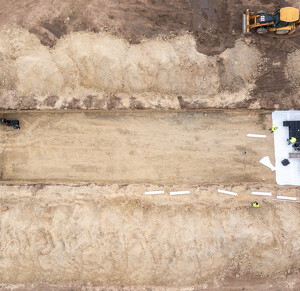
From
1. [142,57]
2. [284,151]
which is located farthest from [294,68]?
[142,57]

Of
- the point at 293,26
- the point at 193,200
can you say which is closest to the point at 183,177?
the point at 193,200

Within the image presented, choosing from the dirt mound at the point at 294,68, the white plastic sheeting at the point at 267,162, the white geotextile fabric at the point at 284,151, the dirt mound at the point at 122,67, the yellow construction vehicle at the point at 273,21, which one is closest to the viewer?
the yellow construction vehicle at the point at 273,21

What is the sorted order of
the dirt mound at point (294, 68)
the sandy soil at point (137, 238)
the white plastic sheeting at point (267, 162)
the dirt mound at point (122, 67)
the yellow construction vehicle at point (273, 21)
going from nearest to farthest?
the yellow construction vehicle at point (273, 21), the sandy soil at point (137, 238), the dirt mound at point (122, 67), the dirt mound at point (294, 68), the white plastic sheeting at point (267, 162)

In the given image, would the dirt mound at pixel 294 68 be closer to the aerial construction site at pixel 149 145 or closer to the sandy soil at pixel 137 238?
the aerial construction site at pixel 149 145

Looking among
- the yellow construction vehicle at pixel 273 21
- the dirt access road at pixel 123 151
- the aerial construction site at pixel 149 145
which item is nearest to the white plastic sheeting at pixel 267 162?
the aerial construction site at pixel 149 145

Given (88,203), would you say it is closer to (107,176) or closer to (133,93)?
(107,176)

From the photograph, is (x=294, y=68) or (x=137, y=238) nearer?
(x=137, y=238)

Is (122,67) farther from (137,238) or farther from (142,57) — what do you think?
(137,238)
